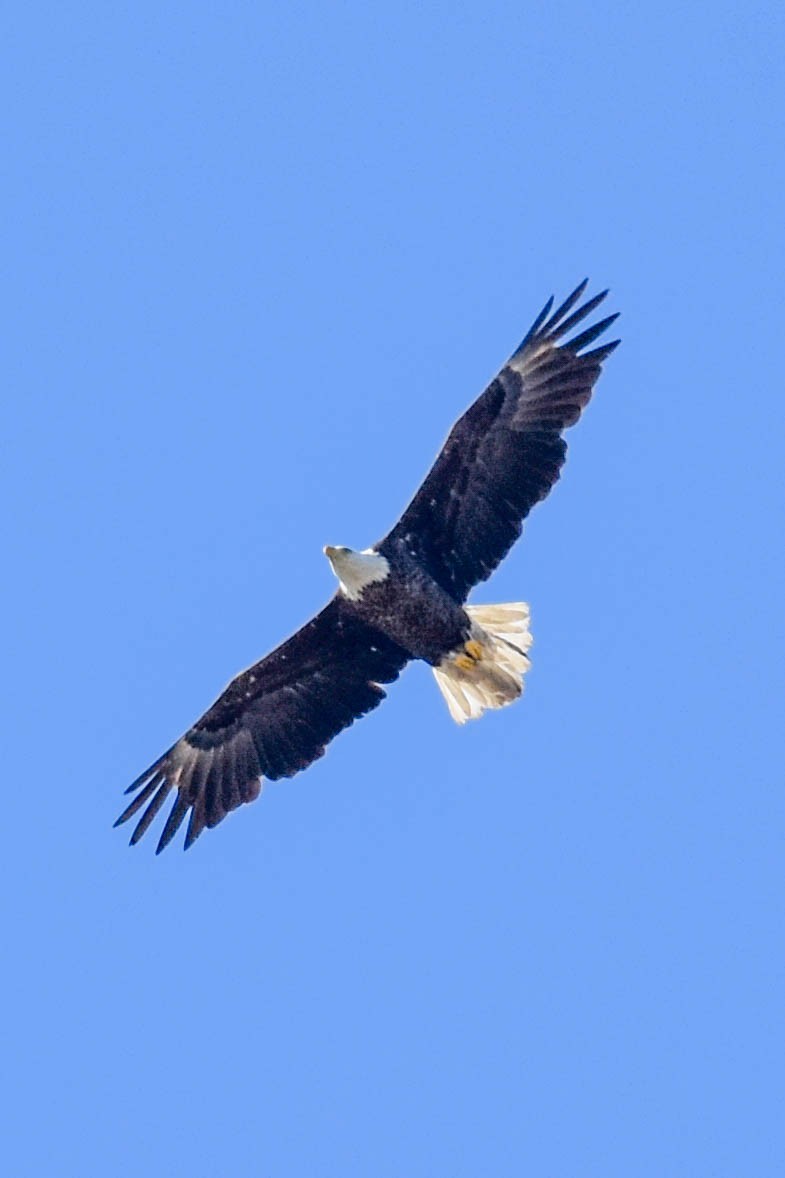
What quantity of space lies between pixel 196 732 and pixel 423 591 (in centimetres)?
250

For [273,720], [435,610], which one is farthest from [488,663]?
[273,720]

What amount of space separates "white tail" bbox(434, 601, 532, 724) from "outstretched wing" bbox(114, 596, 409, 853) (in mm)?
509

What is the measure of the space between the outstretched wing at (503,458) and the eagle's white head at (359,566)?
20 cm

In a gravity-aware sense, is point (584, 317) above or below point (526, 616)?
above

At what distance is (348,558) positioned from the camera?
59.4 feet

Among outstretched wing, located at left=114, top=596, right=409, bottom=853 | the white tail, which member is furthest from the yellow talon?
outstretched wing, located at left=114, top=596, right=409, bottom=853

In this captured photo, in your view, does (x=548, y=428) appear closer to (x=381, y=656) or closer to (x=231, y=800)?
(x=381, y=656)

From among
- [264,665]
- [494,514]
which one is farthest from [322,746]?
[494,514]

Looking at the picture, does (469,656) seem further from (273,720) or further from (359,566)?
(273,720)

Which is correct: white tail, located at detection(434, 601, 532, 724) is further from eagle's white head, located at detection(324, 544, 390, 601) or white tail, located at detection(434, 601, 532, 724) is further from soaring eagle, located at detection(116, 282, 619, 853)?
eagle's white head, located at detection(324, 544, 390, 601)

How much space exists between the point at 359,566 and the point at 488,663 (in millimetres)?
1271

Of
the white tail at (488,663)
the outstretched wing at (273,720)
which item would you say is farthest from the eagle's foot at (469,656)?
the outstretched wing at (273,720)

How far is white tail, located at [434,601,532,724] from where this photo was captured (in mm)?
18422

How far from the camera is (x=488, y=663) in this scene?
60.5 feet
